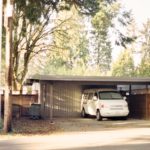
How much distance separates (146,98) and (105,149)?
657 inches

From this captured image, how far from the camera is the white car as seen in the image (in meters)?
30.3

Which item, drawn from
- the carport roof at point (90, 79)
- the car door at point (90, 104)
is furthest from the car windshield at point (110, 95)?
the carport roof at point (90, 79)

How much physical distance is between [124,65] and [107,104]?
42202 millimetres

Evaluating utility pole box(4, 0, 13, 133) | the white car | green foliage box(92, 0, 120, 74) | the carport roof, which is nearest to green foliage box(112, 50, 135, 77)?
green foliage box(92, 0, 120, 74)

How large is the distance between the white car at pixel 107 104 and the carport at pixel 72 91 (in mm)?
2170

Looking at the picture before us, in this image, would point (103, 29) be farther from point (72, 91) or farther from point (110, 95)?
point (110, 95)

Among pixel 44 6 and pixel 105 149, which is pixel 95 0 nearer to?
pixel 44 6

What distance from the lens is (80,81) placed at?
3462 centimetres

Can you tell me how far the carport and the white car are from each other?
85.4 inches

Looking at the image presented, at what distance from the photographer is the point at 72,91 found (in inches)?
1421

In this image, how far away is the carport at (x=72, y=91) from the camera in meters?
33.4

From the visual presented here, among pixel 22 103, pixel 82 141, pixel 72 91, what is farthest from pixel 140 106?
pixel 82 141

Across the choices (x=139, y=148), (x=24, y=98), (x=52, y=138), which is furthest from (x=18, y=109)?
(x=139, y=148)

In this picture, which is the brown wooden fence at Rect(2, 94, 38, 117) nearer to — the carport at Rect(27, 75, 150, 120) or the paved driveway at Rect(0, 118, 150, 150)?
the carport at Rect(27, 75, 150, 120)
